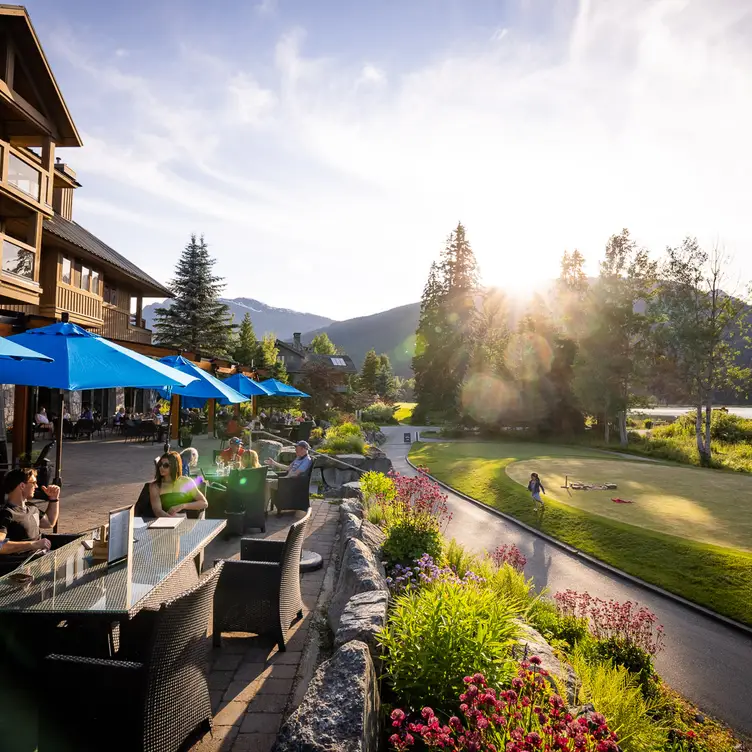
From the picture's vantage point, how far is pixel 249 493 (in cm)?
760

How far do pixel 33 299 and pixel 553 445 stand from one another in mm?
30758

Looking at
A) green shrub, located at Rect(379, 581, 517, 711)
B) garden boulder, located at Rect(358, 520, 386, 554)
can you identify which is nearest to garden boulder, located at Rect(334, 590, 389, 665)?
green shrub, located at Rect(379, 581, 517, 711)

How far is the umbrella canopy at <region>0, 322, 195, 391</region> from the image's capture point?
5.66m

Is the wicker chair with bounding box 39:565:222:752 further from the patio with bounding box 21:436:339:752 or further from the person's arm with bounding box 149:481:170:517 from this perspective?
the person's arm with bounding box 149:481:170:517

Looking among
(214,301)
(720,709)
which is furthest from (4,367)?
(214,301)

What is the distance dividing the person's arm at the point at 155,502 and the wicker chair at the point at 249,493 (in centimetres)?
181

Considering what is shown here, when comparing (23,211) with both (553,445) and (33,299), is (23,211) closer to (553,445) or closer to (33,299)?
(33,299)

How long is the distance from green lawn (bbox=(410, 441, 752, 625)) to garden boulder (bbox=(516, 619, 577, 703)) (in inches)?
216

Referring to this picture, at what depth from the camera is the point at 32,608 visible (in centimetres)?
298

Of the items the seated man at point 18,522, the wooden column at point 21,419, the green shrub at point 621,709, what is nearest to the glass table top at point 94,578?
the seated man at point 18,522

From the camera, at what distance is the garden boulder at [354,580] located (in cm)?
441

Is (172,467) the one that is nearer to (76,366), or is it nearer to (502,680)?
(76,366)

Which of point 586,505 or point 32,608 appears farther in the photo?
point 586,505

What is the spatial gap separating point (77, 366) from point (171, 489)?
1.86 metres
